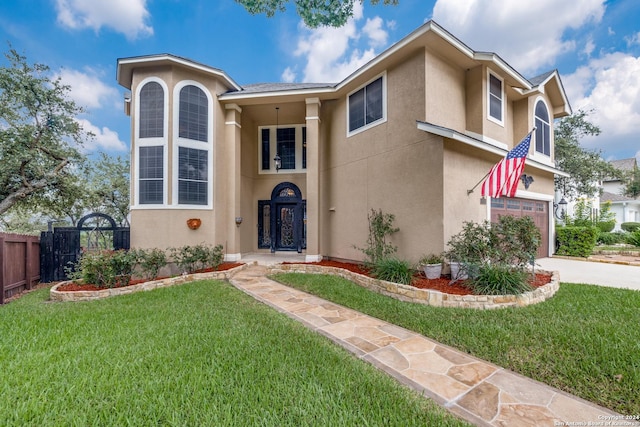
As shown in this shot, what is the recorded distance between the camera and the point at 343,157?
29.7 feet

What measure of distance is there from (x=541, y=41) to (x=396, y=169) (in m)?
9.32

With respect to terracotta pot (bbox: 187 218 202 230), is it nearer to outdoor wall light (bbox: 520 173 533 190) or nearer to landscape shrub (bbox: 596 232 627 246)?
outdoor wall light (bbox: 520 173 533 190)

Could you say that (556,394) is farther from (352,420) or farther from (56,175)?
(56,175)

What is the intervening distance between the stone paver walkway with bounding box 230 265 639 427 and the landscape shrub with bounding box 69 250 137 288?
16.2 feet

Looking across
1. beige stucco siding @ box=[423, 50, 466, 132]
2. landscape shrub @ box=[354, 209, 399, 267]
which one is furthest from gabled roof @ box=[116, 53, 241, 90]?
landscape shrub @ box=[354, 209, 399, 267]

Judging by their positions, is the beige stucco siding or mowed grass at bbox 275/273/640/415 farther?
the beige stucco siding

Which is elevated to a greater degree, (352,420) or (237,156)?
(237,156)

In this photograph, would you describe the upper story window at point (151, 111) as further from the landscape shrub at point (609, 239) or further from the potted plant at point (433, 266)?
the landscape shrub at point (609, 239)

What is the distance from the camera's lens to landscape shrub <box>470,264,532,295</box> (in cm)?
484

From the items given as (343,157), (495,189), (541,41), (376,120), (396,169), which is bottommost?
(495,189)

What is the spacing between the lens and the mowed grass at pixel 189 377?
2053mm

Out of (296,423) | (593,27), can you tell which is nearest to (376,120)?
(296,423)

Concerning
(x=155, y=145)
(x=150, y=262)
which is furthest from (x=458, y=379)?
(x=155, y=145)

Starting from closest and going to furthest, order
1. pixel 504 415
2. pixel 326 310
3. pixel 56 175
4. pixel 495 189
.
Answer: pixel 504 415, pixel 326 310, pixel 495 189, pixel 56 175
